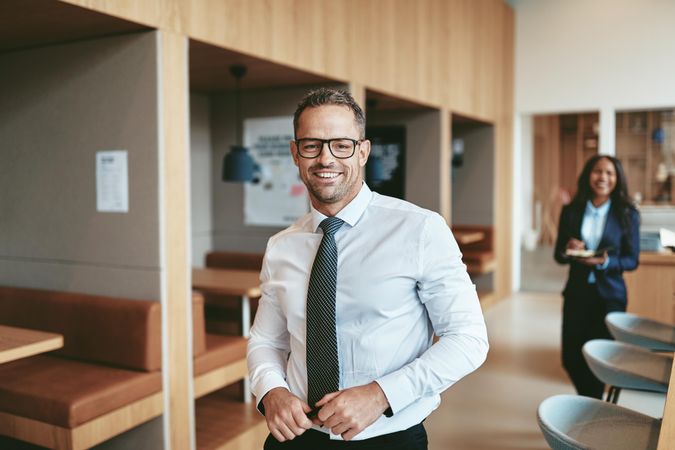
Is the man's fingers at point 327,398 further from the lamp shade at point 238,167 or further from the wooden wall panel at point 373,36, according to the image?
the lamp shade at point 238,167

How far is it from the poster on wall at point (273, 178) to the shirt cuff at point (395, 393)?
12.6 ft

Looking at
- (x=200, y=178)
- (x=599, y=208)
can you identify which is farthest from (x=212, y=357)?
(x=599, y=208)

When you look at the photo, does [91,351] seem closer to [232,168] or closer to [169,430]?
[169,430]

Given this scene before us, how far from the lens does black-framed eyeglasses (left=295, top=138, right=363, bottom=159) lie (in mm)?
1660

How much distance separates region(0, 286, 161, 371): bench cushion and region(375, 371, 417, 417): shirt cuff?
1909 millimetres

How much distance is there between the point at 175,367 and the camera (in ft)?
11.1

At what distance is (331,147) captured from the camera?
166 centimetres

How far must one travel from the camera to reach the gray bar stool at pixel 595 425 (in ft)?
6.97

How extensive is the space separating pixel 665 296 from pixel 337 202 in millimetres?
5179

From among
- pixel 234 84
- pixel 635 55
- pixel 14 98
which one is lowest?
pixel 14 98

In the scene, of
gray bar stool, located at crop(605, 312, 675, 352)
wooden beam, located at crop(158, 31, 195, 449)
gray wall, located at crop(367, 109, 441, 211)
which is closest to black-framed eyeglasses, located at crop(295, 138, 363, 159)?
wooden beam, located at crop(158, 31, 195, 449)

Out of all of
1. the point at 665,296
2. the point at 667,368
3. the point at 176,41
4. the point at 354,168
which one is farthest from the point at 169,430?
the point at 665,296

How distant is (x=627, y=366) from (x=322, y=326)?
1997 millimetres

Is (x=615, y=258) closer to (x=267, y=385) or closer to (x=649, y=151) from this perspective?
(x=267, y=385)
